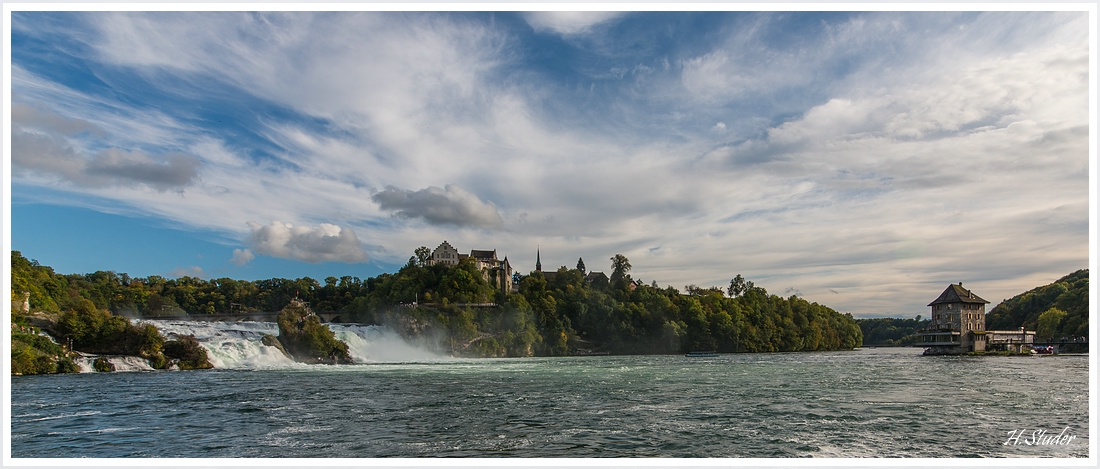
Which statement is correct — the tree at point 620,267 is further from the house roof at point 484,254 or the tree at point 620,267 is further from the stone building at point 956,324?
the stone building at point 956,324

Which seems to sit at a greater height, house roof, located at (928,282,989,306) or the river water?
house roof, located at (928,282,989,306)

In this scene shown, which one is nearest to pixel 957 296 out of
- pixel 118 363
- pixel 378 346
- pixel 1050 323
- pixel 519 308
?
pixel 1050 323

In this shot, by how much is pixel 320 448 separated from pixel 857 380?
30620 millimetres

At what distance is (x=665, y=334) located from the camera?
10350cm

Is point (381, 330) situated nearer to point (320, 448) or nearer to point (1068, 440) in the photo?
point (320, 448)

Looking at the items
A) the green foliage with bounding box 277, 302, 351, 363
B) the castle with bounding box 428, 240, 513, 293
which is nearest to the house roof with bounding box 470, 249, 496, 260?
the castle with bounding box 428, 240, 513, 293

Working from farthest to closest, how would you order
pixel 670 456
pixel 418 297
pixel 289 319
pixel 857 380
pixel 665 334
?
1. pixel 665 334
2. pixel 418 297
3. pixel 289 319
4. pixel 857 380
5. pixel 670 456

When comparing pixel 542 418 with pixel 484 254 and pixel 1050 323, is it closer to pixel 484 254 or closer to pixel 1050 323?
pixel 1050 323

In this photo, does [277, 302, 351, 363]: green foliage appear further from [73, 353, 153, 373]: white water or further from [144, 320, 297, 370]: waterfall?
[73, 353, 153, 373]: white water

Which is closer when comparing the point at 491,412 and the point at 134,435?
the point at 134,435

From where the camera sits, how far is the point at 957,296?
270 feet

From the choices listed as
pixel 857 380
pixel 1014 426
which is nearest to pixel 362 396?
pixel 1014 426
